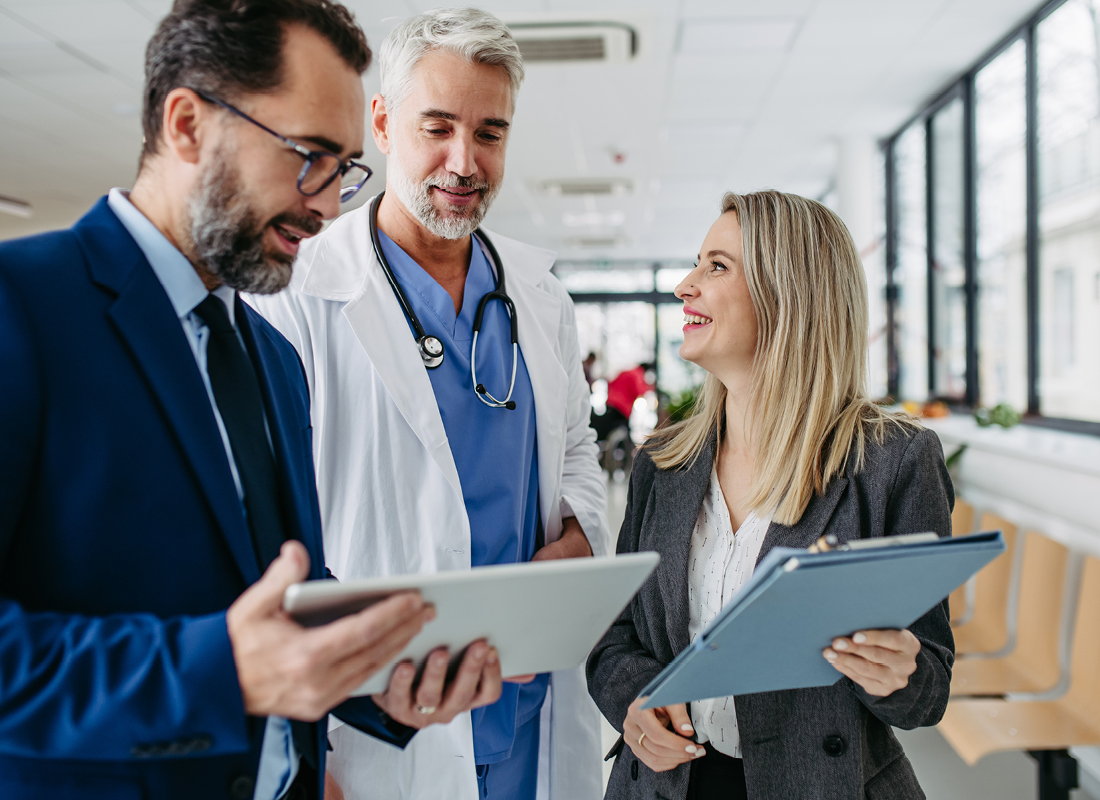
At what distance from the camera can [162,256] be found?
86 centimetres

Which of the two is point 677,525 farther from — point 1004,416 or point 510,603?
point 1004,416

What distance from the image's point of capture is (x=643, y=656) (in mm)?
1387

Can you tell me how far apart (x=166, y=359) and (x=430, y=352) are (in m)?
0.73

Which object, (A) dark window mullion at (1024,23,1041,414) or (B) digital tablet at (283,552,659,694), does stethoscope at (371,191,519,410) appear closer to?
(B) digital tablet at (283,552,659,694)

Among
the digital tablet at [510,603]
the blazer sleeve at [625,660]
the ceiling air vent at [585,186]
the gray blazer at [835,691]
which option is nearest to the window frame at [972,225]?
the ceiling air vent at [585,186]

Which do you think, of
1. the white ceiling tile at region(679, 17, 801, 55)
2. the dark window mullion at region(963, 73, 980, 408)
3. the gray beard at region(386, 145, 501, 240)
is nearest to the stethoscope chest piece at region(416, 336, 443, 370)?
the gray beard at region(386, 145, 501, 240)

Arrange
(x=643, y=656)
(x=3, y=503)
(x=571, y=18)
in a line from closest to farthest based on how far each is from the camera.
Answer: (x=3, y=503) < (x=643, y=656) < (x=571, y=18)

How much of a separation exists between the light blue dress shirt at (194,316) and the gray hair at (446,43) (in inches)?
30.9

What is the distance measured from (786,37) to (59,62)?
424cm

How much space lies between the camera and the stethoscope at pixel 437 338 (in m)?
1.51

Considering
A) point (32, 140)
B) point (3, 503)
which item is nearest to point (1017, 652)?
point (3, 503)

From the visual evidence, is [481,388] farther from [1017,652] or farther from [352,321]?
[1017,652]

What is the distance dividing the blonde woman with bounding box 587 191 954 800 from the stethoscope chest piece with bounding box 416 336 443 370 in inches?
18.7

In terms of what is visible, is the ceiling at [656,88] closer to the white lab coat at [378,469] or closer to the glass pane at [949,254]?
the glass pane at [949,254]
